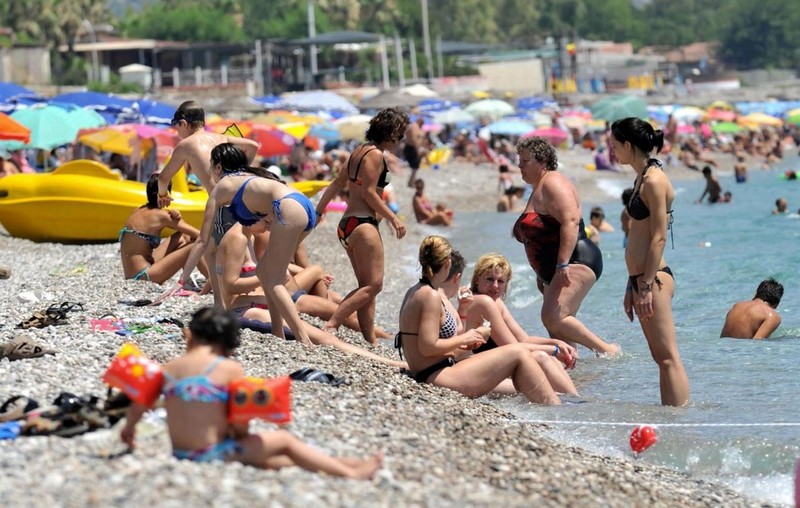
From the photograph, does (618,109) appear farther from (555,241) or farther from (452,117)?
(555,241)

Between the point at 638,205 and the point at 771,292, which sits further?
the point at 771,292

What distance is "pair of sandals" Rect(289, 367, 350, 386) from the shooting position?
6082mm

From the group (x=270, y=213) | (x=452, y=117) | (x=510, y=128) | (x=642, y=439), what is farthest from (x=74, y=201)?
(x=452, y=117)

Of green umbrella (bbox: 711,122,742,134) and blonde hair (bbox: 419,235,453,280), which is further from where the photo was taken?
green umbrella (bbox: 711,122,742,134)

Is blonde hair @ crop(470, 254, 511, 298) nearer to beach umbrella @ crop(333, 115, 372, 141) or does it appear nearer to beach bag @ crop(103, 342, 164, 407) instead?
beach bag @ crop(103, 342, 164, 407)

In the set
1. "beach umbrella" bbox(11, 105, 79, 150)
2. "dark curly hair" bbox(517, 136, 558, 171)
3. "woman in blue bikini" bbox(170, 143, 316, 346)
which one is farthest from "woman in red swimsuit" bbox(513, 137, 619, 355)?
"beach umbrella" bbox(11, 105, 79, 150)

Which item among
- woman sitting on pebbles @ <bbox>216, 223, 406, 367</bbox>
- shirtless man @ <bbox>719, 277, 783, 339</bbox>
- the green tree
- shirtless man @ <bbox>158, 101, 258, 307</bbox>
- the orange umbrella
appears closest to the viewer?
woman sitting on pebbles @ <bbox>216, 223, 406, 367</bbox>

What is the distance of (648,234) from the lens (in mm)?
6035

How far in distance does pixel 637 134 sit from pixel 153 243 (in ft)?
15.9

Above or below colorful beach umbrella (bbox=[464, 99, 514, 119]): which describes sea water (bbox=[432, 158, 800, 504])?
below

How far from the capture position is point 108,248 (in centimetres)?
1252

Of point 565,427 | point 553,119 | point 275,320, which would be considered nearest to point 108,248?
point 275,320

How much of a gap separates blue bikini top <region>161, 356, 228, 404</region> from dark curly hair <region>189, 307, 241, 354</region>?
17 centimetres

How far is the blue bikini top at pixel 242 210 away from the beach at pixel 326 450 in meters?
0.70
